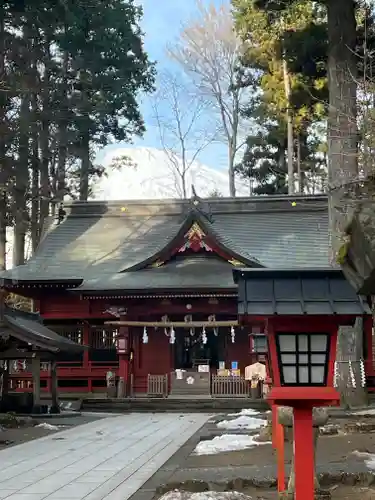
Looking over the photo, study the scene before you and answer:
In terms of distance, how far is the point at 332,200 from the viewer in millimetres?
15695

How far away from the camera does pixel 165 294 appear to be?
2008 cm

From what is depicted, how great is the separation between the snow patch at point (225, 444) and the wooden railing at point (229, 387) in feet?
24.9

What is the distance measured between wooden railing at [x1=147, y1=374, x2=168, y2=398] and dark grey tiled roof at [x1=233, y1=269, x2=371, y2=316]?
15217mm

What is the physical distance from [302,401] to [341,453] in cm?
506

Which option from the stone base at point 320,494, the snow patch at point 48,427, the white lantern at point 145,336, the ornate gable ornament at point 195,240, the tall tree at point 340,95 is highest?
the tall tree at point 340,95

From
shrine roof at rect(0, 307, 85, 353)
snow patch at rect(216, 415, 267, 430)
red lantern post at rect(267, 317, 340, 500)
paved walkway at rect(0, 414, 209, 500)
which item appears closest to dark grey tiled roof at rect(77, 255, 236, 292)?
shrine roof at rect(0, 307, 85, 353)

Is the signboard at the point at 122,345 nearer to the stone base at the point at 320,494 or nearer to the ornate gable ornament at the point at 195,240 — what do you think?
the ornate gable ornament at the point at 195,240

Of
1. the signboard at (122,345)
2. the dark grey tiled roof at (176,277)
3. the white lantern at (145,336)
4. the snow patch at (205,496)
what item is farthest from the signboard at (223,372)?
the snow patch at (205,496)

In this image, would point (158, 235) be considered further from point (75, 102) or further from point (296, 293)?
point (296, 293)

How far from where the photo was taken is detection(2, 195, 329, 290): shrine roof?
21.7 metres

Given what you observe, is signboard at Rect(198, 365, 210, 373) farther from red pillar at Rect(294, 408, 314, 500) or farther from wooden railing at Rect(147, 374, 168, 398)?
red pillar at Rect(294, 408, 314, 500)

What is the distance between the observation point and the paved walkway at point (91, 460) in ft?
25.0

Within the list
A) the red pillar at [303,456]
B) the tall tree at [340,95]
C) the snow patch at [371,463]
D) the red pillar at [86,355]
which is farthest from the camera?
the red pillar at [86,355]

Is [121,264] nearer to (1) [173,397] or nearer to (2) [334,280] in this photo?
(1) [173,397]
